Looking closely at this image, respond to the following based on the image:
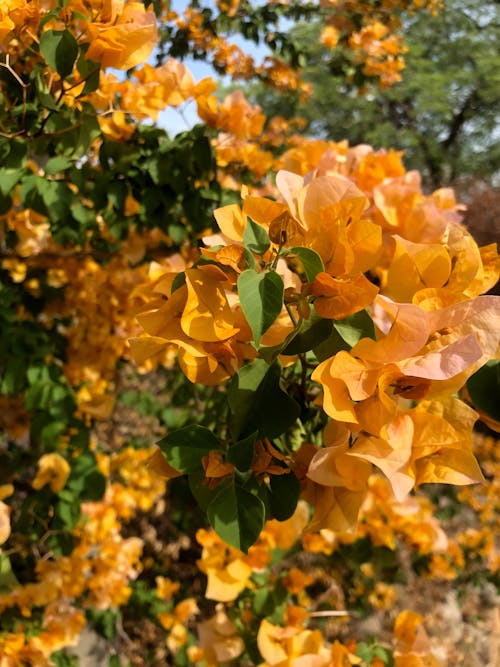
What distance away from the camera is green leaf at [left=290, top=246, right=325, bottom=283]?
1.23ft

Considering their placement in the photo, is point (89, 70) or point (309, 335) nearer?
point (309, 335)

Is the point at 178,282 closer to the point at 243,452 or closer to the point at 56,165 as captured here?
the point at 243,452

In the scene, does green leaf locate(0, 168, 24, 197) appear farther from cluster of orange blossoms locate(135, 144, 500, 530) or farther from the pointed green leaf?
the pointed green leaf

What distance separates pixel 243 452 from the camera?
15.4 inches

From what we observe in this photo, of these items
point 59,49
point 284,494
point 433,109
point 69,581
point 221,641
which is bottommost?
point 433,109

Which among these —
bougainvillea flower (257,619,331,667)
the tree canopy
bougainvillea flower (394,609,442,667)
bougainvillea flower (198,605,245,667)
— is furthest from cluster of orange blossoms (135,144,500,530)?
the tree canopy

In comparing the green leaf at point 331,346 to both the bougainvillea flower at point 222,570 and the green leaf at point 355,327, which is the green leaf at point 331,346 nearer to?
the green leaf at point 355,327

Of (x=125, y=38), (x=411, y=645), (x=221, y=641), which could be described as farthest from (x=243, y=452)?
(x=221, y=641)

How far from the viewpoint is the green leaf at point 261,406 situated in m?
0.41

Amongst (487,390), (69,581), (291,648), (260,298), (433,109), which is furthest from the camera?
(433,109)

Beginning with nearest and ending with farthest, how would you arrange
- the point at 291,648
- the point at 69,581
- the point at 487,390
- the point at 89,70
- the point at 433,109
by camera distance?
the point at 487,390 → the point at 89,70 → the point at 291,648 → the point at 69,581 → the point at 433,109

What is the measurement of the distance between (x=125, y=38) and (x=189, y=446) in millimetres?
435

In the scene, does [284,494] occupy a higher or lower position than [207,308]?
lower

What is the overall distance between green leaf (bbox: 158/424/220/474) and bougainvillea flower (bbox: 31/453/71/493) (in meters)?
0.89
